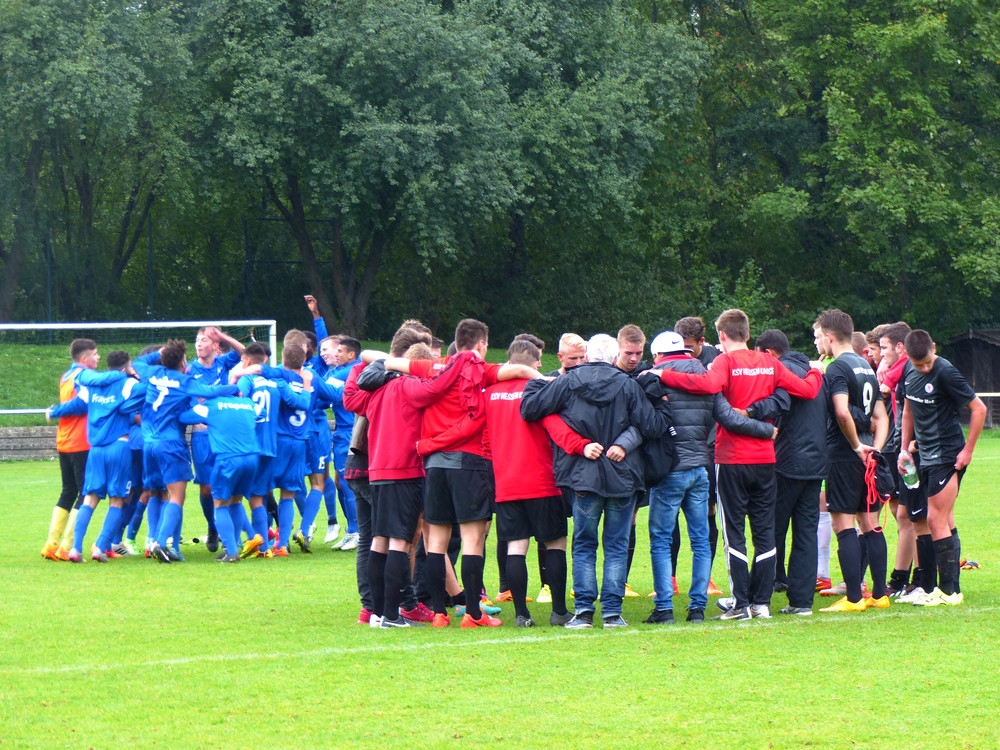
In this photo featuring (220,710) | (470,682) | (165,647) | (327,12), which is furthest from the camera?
(327,12)

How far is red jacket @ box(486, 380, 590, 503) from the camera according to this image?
8.59m

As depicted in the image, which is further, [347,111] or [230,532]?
[347,111]

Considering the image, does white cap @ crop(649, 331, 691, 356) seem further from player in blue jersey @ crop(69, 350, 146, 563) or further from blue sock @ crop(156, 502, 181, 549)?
player in blue jersey @ crop(69, 350, 146, 563)

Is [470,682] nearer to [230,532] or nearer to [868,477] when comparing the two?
[868,477]

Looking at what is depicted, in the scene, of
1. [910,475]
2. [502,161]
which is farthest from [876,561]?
[502,161]

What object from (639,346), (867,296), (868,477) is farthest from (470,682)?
(867,296)

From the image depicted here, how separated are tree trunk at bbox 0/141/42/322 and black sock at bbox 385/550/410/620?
91.8ft

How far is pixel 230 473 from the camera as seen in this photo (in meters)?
12.2

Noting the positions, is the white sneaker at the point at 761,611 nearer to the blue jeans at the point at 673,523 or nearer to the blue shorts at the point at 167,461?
the blue jeans at the point at 673,523

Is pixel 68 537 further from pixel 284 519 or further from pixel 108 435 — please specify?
pixel 284 519

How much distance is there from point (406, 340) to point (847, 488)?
3225 mm

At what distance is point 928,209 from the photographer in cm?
3703

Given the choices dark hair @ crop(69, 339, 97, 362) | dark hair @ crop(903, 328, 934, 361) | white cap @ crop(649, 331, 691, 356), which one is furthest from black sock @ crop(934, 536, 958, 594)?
dark hair @ crop(69, 339, 97, 362)

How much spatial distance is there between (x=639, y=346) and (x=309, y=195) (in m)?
29.4
